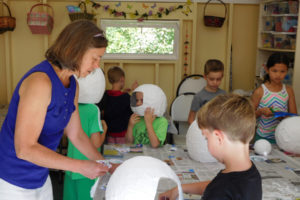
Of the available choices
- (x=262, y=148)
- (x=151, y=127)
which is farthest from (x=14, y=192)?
(x=262, y=148)

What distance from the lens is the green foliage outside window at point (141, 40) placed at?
404cm

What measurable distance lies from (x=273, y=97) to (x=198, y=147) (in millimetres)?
990

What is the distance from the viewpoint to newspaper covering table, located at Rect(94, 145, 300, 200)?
1432 mm

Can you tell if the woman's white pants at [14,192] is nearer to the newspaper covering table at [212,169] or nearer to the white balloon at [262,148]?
the newspaper covering table at [212,169]

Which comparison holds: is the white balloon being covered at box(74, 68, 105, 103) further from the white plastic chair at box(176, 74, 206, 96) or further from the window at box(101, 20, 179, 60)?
the window at box(101, 20, 179, 60)

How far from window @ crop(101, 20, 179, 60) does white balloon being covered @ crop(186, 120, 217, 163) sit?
7.50 ft

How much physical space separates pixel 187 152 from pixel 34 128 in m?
1.05

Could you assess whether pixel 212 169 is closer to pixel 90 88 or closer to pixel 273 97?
pixel 90 88

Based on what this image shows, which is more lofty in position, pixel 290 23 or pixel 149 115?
pixel 290 23

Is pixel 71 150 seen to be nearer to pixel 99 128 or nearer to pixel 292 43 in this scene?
pixel 99 128

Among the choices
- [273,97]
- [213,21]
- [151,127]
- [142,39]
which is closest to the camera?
[151,127]

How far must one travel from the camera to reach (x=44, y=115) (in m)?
1.16

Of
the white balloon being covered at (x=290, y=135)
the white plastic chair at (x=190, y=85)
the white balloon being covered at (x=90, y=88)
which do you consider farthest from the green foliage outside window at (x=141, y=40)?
the white balloon being covered at (x=290, y=135)

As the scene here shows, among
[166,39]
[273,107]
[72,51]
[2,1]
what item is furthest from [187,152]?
[2,1]
